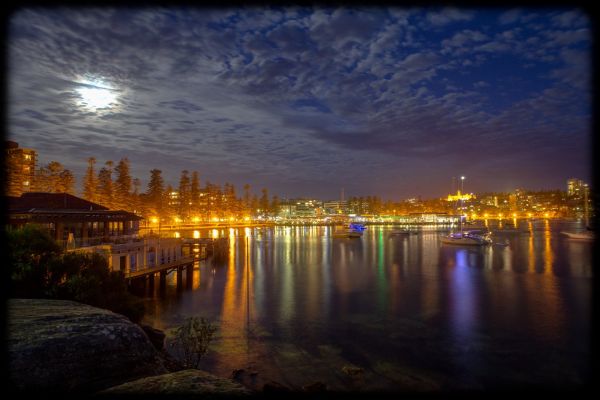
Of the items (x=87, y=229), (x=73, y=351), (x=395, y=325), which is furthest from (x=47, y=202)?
(x=395, y=325)

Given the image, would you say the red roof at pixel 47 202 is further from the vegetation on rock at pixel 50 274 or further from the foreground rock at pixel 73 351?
the foreground rock at pixel 73 351

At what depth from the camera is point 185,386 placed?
387 centimetres

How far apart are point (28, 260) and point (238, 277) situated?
20.2 m

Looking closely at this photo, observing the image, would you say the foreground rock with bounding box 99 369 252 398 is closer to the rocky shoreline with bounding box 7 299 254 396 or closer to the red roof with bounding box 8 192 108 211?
the rocky shoreline with bounding box 7 299 254 396

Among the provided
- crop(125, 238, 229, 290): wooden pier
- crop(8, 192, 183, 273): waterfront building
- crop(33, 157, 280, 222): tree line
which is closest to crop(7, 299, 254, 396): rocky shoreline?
crop(8, 192, 183, 273): waterfront building

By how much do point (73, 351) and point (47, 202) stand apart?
20.7 metres

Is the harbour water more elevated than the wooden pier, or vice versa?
the wooden pier

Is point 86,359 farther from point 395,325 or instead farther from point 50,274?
point 395,325

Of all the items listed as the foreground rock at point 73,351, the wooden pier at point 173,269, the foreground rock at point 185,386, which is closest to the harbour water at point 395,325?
the wooden pier at point 173,269

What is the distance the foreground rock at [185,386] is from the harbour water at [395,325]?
707 cm

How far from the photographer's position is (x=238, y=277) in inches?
1179

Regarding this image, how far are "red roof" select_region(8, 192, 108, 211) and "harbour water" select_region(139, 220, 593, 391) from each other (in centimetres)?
834

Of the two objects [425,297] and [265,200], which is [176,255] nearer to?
[425,297]

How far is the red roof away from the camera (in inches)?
824
